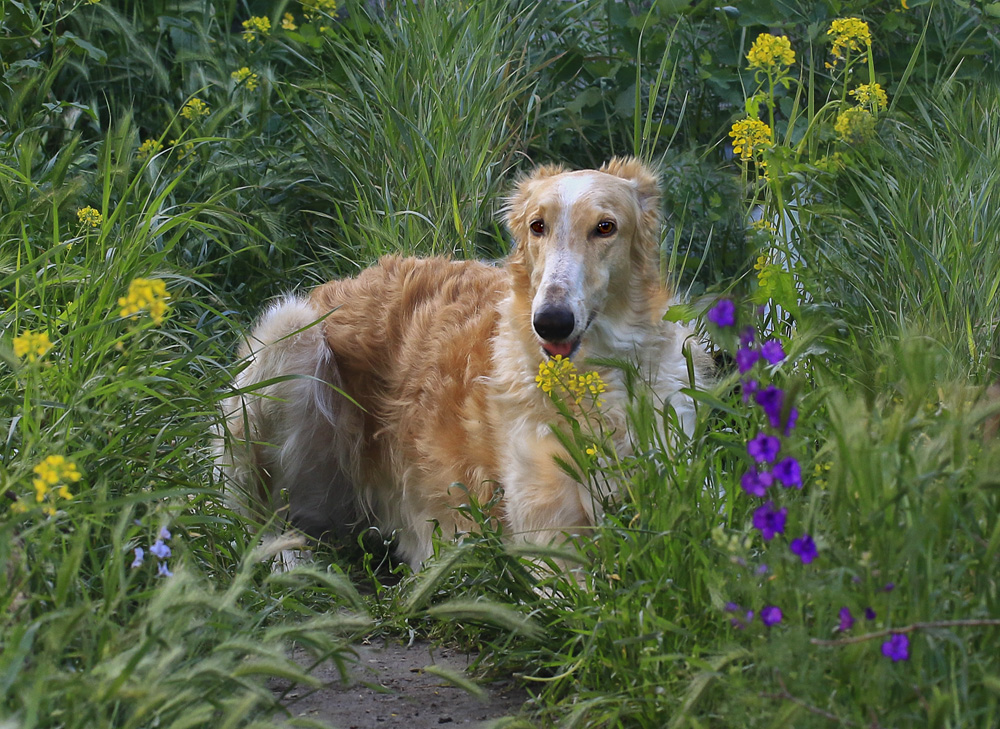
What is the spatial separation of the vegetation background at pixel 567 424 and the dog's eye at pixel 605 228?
464mm

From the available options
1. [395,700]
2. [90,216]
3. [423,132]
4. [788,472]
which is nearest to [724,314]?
[788,472]

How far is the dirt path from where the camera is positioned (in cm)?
254

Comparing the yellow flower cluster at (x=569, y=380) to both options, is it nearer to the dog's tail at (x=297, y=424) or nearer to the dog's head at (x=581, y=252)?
the dog's head at (x=581, y=252)

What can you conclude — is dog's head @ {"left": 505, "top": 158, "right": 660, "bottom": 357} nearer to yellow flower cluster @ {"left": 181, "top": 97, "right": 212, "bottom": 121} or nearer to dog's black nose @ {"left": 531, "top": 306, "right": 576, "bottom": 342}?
dog's black nose @ {"left": 531, "top": 306, "right": 576, "bottom": 342}

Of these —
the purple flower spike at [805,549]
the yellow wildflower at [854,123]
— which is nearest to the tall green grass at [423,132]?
the yellow wildflower at [854,123]

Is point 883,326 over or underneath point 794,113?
underneath

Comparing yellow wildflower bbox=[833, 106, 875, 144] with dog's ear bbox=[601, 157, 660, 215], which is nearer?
yellow wildflower bbox=[833, 106, 875, 144]

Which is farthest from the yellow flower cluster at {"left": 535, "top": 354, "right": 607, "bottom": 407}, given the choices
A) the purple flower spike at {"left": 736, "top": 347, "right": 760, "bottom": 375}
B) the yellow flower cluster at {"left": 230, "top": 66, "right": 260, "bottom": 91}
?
the yellow flower cluster at {"left": 230, "top": 66, "right": 260, "bottom": 91}

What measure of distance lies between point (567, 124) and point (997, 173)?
2.78 meters

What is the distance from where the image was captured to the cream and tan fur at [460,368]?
3.28 m

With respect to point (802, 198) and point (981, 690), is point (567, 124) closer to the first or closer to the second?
point (802, 198)

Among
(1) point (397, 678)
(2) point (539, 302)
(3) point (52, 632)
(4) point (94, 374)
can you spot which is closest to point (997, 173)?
(2) point (539, 302)

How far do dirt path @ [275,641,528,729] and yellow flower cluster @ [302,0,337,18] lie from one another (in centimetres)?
399

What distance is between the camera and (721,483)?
2.59 meters
